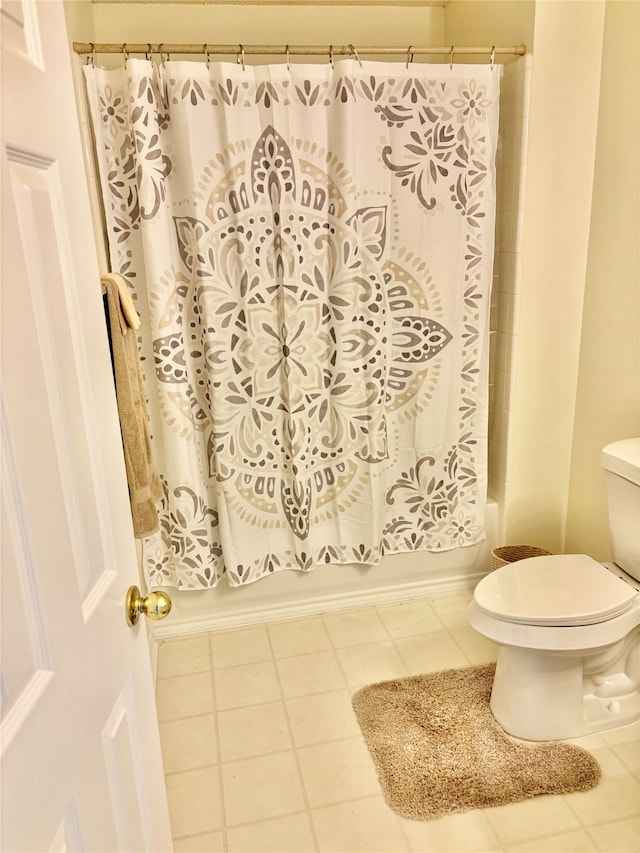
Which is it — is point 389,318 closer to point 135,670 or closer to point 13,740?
point 135,670

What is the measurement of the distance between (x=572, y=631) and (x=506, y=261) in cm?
129

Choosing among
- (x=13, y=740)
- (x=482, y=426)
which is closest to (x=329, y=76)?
(x=482, y=426)

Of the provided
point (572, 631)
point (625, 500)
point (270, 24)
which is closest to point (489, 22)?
point (270, 24)

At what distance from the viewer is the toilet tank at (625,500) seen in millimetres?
1882

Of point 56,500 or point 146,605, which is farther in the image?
point 146,605

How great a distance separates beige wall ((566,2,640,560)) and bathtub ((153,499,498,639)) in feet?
1.34

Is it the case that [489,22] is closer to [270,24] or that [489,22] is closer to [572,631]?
[270,24]

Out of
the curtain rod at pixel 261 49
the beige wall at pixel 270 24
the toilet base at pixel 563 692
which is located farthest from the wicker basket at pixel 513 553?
the beige wall at pixel 270 24

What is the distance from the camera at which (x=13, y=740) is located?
0.63 m

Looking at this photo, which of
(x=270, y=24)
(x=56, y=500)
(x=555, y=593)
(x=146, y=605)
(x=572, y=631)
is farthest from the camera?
(x=270, y=24)

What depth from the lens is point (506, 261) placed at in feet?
7.70

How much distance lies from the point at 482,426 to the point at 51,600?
1.94m

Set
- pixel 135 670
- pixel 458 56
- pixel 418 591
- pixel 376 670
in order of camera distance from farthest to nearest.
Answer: pixel 418 591
pixel 458 56
pixel 376 670
pixel 135 670

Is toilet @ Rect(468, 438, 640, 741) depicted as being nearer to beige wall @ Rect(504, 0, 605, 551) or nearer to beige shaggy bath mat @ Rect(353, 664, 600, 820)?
beige shaggy bath mat @ Rect(353, 664, 600, 820)
